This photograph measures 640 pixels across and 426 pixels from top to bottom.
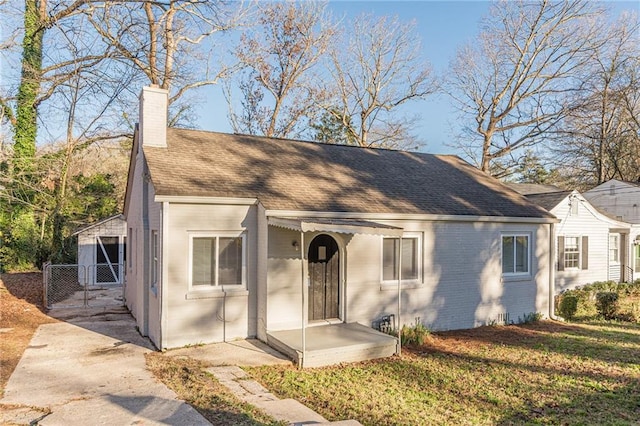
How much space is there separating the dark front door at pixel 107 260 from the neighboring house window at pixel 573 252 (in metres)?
17.8

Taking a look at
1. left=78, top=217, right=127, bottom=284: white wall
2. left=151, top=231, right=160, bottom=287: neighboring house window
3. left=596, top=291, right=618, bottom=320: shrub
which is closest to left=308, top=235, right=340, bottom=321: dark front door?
left=151, top=231, right=160, bottom=287: neighboring house window

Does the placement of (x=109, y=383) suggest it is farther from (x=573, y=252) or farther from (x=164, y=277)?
(x=573, y=252)

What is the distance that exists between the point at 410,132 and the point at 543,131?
8.50 meters

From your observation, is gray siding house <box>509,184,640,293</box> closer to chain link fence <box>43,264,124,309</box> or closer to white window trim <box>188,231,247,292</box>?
white window trim <box>188,231,247,292</box>

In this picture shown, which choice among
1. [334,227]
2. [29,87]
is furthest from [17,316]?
[29,87]

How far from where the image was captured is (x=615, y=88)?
29500 mm

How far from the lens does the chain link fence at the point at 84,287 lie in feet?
45.2

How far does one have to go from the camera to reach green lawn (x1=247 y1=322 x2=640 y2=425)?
19.0 ft

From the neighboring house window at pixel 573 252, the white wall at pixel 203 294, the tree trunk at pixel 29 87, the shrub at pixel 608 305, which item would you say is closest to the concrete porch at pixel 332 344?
the white wall at pixel 203 294

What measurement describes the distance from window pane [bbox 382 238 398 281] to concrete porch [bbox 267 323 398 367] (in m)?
1.64

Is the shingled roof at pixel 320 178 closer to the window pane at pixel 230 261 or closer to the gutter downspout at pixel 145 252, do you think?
the gutter downspout at pixel 145 252

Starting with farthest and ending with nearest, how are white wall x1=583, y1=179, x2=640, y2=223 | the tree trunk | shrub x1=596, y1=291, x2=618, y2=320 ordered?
white wall x1=583, y1=179, x2=640, y2=223 < the tree trunk < shrub x1=596, y1=291, x2=618, y2=320

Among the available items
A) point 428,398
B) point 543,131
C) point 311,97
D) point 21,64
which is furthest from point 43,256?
point 543,131

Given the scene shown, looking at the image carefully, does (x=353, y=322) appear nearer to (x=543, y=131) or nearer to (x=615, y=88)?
(x=543, y=131)
